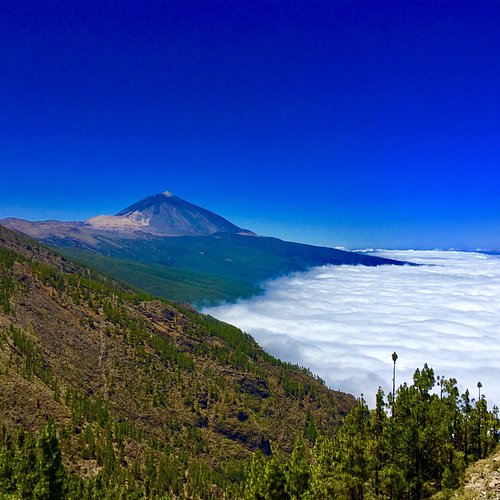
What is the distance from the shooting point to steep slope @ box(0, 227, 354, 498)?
289ft

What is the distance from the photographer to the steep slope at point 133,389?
88.0 m

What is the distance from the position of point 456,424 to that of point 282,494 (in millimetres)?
22160

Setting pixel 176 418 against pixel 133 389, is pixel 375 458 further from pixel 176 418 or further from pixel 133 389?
pixel 133 389

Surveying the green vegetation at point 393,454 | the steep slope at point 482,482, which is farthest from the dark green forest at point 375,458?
the steep slope at point 482,482

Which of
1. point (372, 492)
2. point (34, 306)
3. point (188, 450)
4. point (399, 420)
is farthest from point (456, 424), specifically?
point (34, 306)

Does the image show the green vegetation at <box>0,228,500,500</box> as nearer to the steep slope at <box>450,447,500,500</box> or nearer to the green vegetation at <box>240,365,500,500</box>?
the green vegetation at <box>240,365,500,500</box>

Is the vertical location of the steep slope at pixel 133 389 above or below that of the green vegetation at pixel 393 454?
below

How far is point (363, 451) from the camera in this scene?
30.0 meters

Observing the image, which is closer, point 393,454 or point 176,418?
point 393,454

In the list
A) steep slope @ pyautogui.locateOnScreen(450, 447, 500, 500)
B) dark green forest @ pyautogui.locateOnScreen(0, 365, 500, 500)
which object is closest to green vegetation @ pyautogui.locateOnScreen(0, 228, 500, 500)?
dark green forest @ pyautogui.locateOnScreen(0, 365, 500, 500)

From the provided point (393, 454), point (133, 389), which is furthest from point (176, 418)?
point (393, 454)

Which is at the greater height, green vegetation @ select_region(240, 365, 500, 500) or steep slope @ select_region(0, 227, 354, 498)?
green vegetation @ select_region(240, 365, 500, 500)

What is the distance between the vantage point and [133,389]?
136750 millimetres

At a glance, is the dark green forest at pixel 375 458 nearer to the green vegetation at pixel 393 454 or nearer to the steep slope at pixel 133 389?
the green vegetation at pixel 393 454
